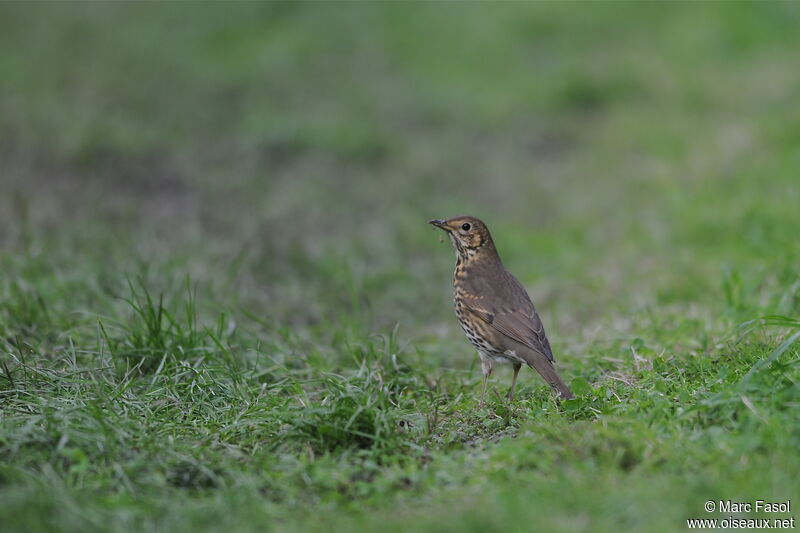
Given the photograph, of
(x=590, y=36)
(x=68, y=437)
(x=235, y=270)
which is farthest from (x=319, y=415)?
(x=590, y=36)

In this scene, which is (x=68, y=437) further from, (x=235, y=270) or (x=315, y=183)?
(x=315, y=183)

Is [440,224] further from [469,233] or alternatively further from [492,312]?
[492,312]

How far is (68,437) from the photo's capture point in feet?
12.2

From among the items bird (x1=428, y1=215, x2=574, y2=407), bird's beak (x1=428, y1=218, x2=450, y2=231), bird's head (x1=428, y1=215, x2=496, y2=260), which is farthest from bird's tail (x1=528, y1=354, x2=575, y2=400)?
bird's beak (x1=428, y1=218, x2=450, y2=231)

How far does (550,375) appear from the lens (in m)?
4.55

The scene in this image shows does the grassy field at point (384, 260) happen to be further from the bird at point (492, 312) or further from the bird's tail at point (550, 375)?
the bird at point (492, 312)

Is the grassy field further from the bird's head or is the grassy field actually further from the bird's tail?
the bird's head

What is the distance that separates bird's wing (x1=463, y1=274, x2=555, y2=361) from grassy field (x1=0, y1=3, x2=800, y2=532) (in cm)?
34

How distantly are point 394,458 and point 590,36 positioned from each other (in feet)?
40.8

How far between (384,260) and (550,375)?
4.01 meters

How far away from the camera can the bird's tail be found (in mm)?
4406

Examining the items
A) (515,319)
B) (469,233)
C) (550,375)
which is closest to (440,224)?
(469,233)

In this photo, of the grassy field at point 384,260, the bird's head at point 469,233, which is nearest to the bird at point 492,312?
the bird's head at point 469,233

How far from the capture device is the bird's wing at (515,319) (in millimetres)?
4793
